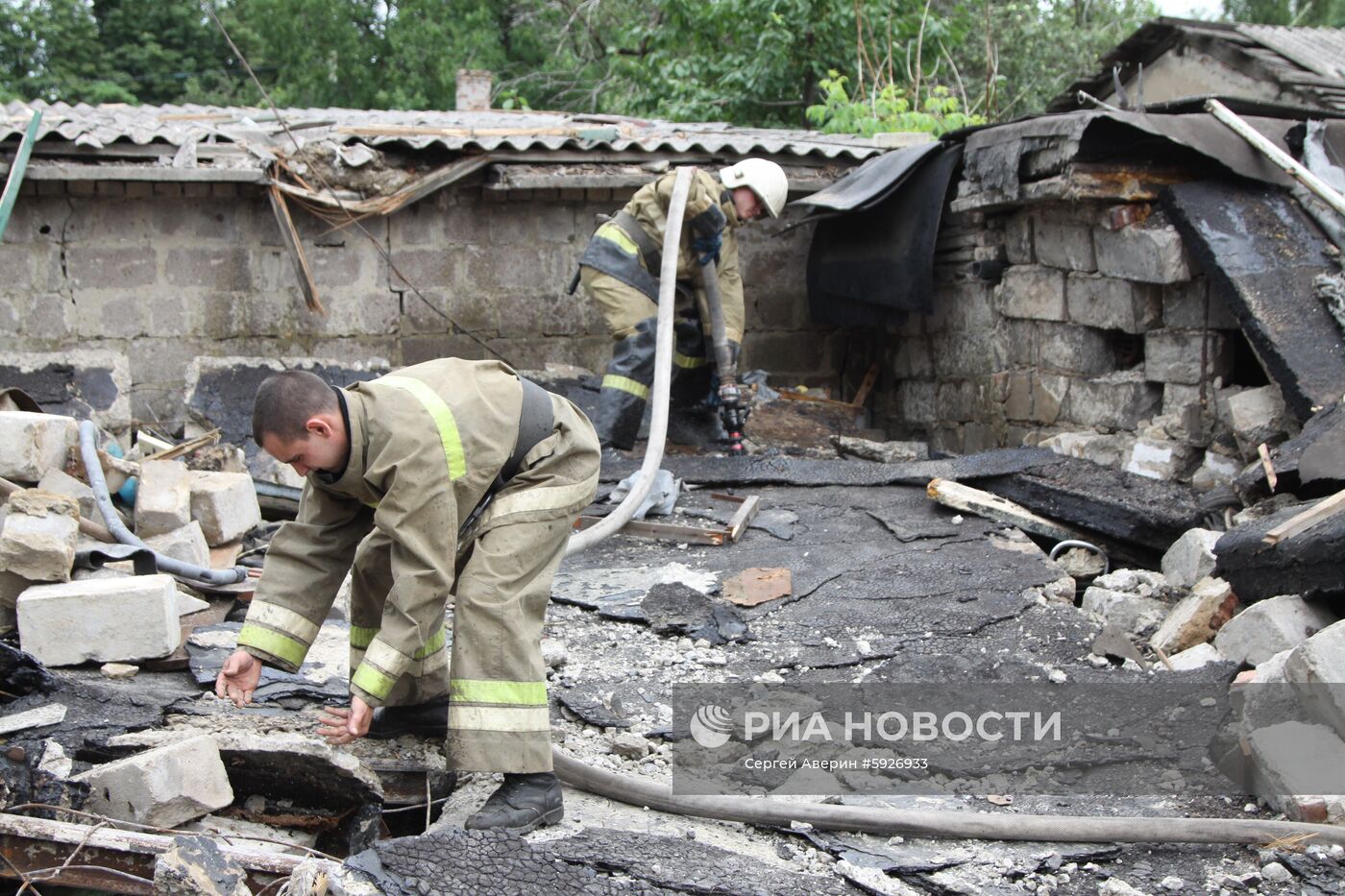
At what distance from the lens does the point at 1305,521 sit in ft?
14.1

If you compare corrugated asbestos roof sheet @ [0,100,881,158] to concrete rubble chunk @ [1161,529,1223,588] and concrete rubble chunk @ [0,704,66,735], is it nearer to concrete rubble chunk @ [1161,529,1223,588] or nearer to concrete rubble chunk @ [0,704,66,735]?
concrete rubble chunk @ [1161,529,1223,588]

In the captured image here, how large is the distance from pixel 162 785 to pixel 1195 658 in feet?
11.1

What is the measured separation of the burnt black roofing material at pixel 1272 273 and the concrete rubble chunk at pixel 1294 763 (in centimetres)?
231

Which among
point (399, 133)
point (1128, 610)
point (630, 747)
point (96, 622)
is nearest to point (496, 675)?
point (630, 747)

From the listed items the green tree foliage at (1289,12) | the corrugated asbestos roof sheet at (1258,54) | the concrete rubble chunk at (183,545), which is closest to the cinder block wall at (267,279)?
the concrete rubble chunk at (183,545)

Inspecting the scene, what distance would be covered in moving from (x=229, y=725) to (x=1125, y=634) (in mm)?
3174

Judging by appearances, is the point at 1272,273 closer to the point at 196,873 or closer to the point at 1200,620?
the point at 1200,620

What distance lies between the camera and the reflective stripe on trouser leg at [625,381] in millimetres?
6922

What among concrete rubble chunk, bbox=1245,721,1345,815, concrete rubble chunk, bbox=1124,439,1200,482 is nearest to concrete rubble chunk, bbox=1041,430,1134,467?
concrete rubble chunk, bbox=1124,439,1200,482

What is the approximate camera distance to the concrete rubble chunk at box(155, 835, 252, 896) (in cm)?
274

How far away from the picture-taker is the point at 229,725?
11.9 feet

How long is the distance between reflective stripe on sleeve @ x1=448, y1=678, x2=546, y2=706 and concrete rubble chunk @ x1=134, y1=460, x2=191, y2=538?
2.61 m

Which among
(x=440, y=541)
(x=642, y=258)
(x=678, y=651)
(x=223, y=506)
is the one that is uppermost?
(x=642, y=258)

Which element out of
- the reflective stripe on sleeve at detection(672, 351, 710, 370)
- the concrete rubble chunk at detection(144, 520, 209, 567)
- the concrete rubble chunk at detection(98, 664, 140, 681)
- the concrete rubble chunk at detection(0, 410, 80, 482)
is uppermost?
the reflective stripe on sleeve at detection(672, 351, 710, 370)
